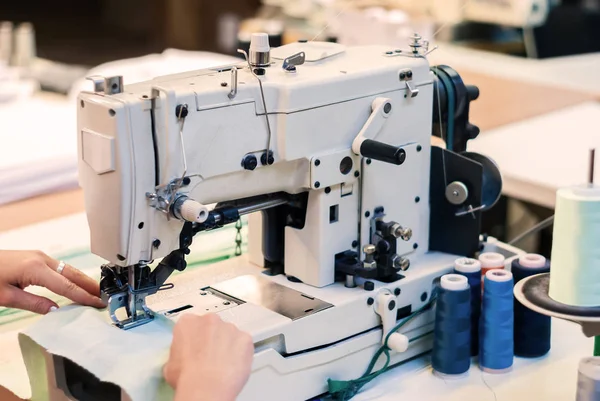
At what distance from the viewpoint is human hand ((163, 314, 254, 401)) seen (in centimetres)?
133

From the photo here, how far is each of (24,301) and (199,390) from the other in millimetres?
459

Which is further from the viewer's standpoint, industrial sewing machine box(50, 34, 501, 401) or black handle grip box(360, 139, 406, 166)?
black handle grip box(360, 139, 406, 166)

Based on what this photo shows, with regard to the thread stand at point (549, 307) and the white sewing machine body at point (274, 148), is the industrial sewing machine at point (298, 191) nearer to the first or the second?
the white sewing machine body at point (274, 148)

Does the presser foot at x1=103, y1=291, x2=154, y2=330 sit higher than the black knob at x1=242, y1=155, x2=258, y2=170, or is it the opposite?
the black knob at x1=242, y1=155, x2=258, y2=170

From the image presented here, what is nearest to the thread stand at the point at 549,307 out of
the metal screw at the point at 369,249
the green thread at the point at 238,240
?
the metal screw at the point at 369,249

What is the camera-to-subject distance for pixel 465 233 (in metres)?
1.85

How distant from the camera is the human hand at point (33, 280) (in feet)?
5.33

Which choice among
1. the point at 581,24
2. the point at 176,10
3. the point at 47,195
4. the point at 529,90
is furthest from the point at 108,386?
the point at 176,10

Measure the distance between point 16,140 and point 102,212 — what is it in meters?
1.39

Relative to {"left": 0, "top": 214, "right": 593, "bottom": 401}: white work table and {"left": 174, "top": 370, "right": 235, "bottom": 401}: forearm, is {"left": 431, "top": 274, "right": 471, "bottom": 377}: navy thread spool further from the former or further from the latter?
{"left": 174, "top": 370, "right": 235, "bottom": 401}: forearm

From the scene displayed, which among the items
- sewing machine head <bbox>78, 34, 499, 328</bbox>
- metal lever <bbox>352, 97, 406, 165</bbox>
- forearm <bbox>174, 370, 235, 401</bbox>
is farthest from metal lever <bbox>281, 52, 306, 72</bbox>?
forearm <bbox>174, 370, 235, 401</bbox>

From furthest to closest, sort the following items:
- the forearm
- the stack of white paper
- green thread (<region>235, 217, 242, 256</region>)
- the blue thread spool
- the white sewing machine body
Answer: the stack of white paper
green thread (<region>235, 217, 242, 256</region>)
the blue thread spool
the white sewing machine body
the forearm

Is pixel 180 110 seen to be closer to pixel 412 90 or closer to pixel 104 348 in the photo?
pixel 104 348

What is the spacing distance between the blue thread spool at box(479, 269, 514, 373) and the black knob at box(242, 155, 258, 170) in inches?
17.5
